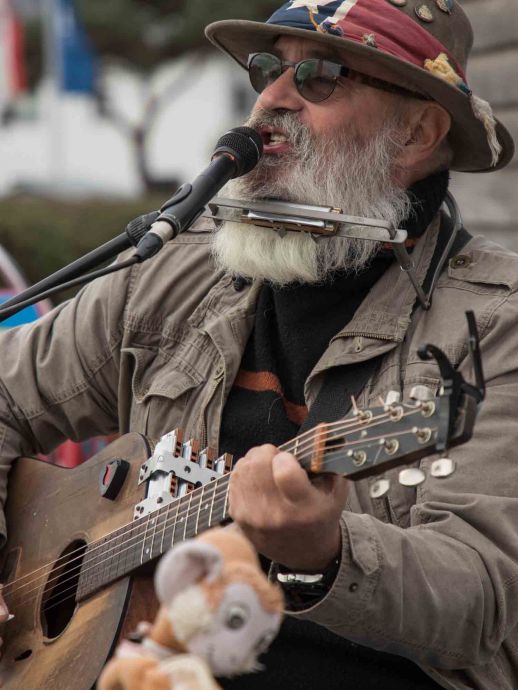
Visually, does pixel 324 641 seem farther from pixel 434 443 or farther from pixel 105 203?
pixel 105 203

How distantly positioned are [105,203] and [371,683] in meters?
12.7

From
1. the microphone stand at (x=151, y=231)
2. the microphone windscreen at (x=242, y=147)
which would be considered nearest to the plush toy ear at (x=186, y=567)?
the microphone stand at (x=151, y=231)

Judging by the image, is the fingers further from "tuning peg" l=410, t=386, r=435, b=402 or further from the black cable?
the black cable

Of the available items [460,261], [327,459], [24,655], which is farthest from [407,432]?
[24,655]

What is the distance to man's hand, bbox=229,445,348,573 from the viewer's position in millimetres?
1922

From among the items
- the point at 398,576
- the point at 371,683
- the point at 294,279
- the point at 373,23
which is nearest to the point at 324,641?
the point at 371,683

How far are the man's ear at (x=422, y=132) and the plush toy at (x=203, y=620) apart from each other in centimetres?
161

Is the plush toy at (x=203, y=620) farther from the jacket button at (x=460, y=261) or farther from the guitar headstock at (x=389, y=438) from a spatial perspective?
the jacket button at (x=460, y=261)

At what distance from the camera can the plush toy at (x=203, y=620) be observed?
4.63 ft

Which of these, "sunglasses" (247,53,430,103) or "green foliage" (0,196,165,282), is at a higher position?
"sunglasses" (247,53,430,103)

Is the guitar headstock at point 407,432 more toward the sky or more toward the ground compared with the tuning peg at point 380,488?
more toward the sky

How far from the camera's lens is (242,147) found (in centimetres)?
238

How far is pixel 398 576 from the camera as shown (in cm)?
211

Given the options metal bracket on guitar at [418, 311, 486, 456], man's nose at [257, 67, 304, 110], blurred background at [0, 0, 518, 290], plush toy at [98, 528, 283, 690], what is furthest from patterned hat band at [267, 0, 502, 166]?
blurred background at [0, 0, 518, 290]
